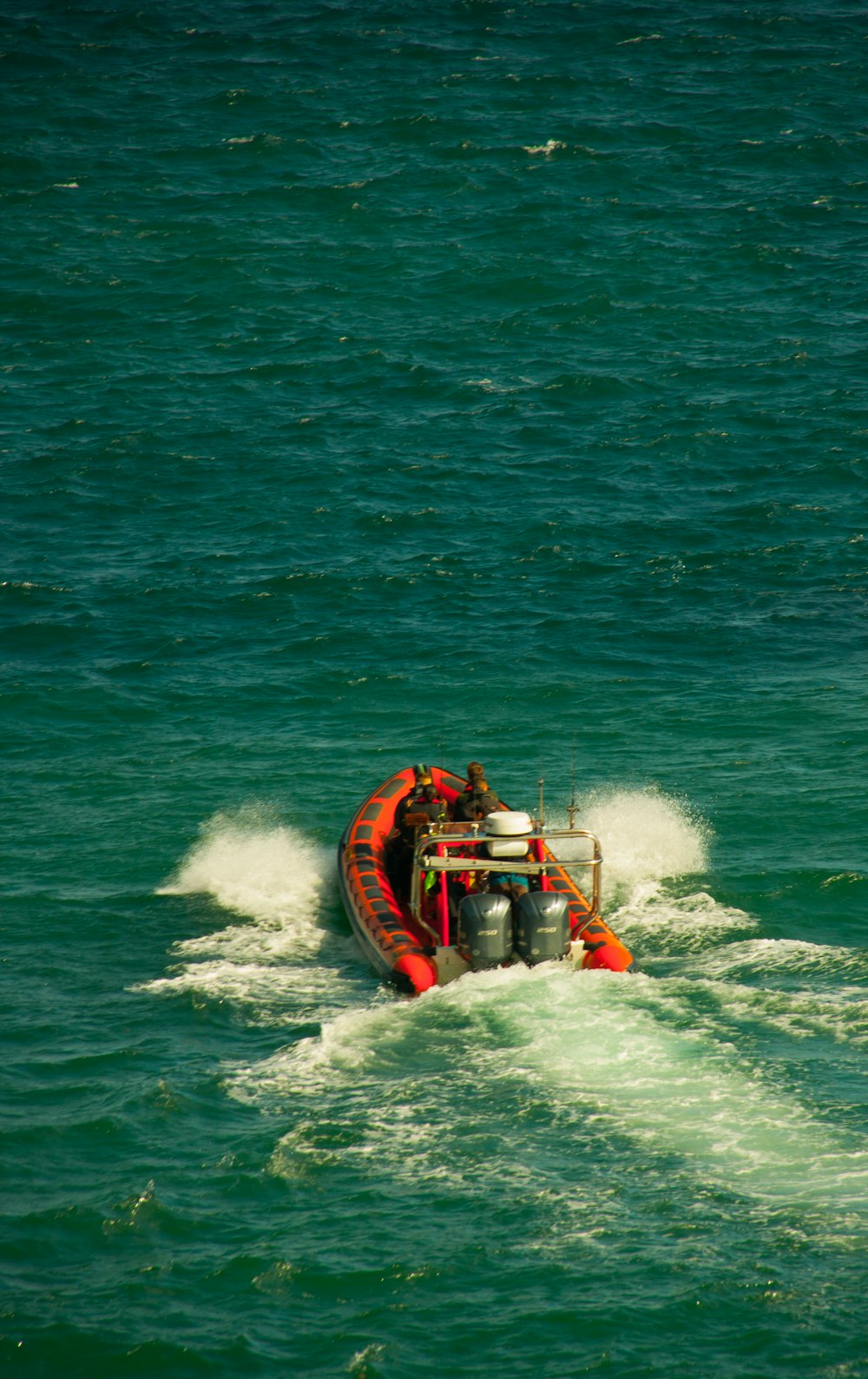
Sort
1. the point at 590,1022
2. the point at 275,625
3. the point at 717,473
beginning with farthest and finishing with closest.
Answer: the point at 717,473 → the point at 275,625 → the point at 590,1022

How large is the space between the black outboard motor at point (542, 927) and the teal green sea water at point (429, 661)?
225mm

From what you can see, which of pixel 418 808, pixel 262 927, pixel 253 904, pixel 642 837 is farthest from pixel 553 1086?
pixel 642 837

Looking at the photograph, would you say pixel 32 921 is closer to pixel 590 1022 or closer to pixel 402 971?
pixel 402 971

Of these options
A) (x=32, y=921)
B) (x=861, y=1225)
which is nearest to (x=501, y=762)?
(x=32, y=921)

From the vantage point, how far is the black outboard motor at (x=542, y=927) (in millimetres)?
13766

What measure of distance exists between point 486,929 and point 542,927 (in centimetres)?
52

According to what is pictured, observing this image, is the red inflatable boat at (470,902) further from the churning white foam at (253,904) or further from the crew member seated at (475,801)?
the churning white foam at (253,904)

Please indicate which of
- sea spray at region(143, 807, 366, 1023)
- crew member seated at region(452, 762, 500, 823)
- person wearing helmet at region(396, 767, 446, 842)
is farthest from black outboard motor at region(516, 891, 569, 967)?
→ person wearing helmet at region(396, 767, 446, 842)

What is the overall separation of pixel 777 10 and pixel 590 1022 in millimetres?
55106

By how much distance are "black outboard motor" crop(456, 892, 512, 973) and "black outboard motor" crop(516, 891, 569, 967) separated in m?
0.14

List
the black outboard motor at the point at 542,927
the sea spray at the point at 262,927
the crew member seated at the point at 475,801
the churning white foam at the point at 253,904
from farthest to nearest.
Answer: the crew member seated at the point at 475,801, the churning white foam at the point at 253,904, the sea spray at the point at 262,927, the black outboard motor at the point at 542,927

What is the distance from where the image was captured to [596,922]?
1470 cm

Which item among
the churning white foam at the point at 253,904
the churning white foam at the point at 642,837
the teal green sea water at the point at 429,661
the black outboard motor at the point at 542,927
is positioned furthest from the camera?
the churning white foam at the point at 642,837

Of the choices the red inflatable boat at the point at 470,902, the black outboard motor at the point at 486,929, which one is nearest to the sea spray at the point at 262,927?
the red inflatable boat at the point at 470,902
